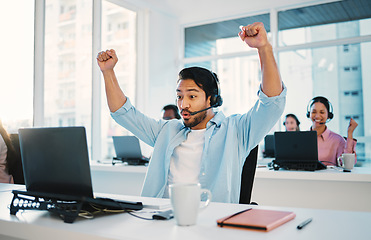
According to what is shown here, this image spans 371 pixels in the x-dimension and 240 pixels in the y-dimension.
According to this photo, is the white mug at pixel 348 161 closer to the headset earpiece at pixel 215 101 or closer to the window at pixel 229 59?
the headset earpiece at pixel 215 101

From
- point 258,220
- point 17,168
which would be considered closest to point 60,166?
point 258,220

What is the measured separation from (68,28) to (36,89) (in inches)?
44.9

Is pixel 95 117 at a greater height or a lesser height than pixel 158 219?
greater

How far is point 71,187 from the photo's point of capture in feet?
3.74

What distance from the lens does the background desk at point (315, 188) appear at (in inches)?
108

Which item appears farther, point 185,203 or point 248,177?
point 248,177

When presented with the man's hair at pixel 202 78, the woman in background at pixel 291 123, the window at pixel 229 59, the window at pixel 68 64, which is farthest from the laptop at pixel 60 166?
the window at pixel 229 59

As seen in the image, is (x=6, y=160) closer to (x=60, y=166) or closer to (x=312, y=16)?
(x=60, y=166)

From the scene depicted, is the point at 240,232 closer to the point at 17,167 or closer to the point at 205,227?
the point at 205,227

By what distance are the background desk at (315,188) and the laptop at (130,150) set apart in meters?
0.21

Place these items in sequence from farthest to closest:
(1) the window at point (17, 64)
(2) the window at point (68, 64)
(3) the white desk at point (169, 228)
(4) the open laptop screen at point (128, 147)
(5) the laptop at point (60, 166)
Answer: (2) the window at point (68, 64) → (1) the window at point (17, 64) → (4) the open laptop screen at point (128, 147) → (5) the laptop at point (60, 166) → (3) the white desk at point (169, 228)

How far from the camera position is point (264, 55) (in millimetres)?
1407

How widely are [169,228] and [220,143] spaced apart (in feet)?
2.68

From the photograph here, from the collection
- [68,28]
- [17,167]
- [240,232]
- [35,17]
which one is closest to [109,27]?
[68,28]
